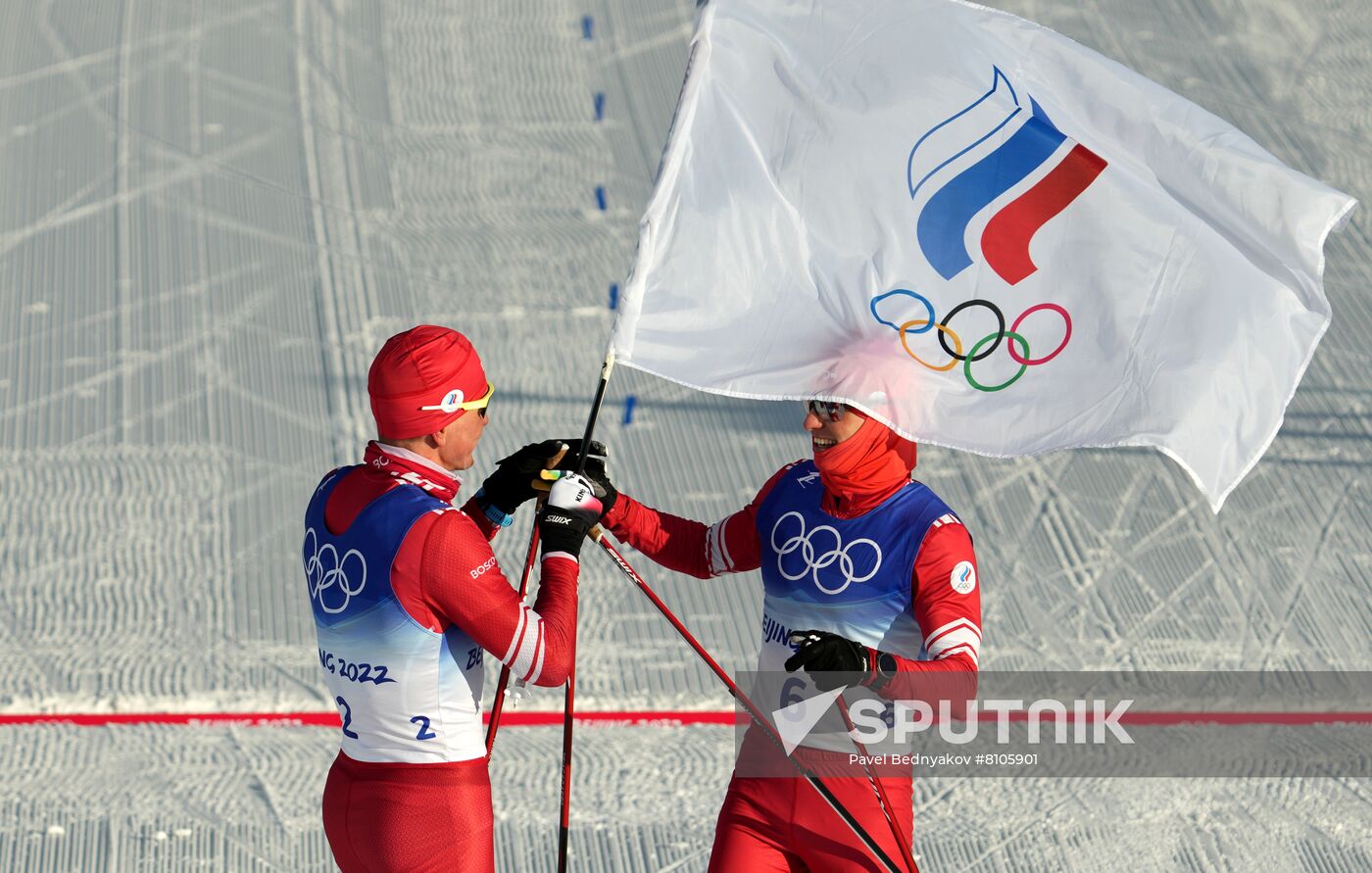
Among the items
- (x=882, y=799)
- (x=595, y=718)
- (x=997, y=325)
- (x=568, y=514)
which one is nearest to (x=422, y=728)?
(x=568, y=514)

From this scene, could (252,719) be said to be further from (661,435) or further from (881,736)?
(881,736)

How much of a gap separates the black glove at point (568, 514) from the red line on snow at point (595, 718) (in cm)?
174

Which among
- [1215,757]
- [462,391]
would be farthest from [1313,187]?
[1215,757]

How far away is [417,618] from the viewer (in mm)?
2750

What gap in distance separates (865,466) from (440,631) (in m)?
0.88

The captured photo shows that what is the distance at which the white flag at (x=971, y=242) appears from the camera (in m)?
2.87

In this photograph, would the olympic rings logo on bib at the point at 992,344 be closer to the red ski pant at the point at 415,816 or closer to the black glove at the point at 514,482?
the black glove at the point at 514,482

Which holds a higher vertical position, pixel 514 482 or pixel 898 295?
pixel 898 295

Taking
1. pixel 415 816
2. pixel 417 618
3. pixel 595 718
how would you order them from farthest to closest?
pixel 595 718
pixel 415 816
pixel 417 618

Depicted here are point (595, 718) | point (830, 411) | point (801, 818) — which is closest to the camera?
point (830, 411)

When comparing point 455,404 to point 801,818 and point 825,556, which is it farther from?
point 801,818

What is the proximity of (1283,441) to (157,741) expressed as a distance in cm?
431

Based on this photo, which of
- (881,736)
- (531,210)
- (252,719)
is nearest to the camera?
(881,736)

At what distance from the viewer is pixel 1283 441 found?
605cm
